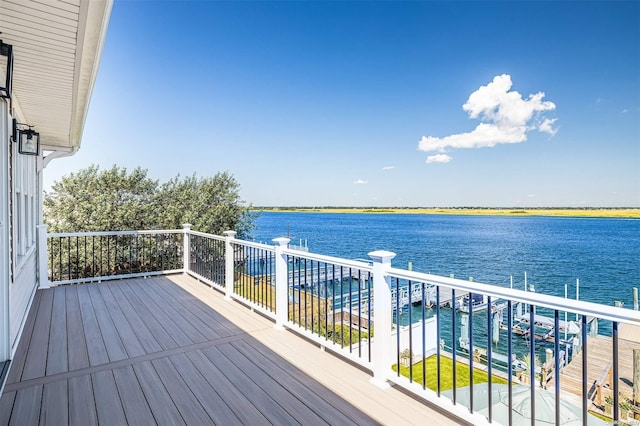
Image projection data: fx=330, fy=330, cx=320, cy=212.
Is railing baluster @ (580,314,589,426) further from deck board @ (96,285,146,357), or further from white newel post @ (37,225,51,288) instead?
white newel post @ (37,225,51,288)

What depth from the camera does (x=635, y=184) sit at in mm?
34719

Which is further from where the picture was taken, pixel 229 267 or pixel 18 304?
pixel 229 267

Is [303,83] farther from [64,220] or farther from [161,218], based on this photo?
[64,220]

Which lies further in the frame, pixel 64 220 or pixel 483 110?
pixel 483 110

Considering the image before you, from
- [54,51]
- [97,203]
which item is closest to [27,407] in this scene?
[54,51]

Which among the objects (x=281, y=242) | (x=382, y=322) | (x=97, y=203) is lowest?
(x=382, y=322)

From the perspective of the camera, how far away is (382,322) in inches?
96.3

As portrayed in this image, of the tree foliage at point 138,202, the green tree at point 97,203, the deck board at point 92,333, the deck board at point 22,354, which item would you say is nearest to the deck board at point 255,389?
the deck board at point 92,333

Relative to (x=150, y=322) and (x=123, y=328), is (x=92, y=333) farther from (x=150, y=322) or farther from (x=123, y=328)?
(x=150, y=322)

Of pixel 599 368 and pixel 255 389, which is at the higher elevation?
pixel 255 389

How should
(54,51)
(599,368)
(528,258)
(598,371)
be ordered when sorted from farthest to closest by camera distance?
(528,258)
(599,368)
(598,371)
(54,51)

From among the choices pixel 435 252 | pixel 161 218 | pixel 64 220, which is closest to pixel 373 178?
pixel 435 252

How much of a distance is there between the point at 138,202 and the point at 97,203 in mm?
1496

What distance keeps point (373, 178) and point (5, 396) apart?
44331mm
